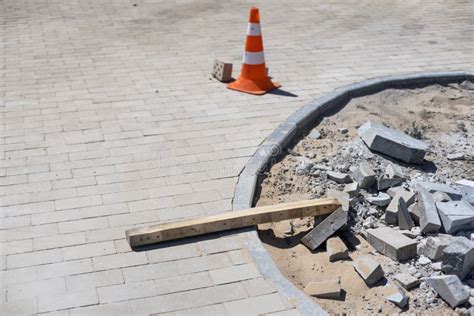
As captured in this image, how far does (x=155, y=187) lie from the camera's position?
609cm

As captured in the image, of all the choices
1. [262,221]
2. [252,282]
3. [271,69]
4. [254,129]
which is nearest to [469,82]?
[271,69]

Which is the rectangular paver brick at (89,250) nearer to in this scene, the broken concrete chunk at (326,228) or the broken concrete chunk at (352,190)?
the broken concrete chunk at (326,228)

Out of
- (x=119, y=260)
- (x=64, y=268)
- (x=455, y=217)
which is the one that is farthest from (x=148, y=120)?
(x=455, y=217)

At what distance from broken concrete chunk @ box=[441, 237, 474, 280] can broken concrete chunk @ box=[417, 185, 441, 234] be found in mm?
305

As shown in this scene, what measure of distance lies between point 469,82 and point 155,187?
4.82m

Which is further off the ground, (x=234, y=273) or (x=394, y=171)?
(x=394, y=171)

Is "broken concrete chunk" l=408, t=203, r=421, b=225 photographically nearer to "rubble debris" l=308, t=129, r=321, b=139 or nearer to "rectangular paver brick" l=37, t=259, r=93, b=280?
"rubble debris" l=308, t=129, r=321, b=139

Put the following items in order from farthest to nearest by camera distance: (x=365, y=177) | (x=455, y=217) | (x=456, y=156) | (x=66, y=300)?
(x=456, y=156), (x=365, y=177), (x=455, y=217), (x=66, y=300)

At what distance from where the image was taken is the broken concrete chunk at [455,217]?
5.25 m

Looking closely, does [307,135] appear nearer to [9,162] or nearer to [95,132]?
[95,132]

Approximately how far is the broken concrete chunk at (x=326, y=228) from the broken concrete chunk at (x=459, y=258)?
83 centimetres

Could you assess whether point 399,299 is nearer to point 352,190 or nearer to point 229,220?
point 352,190

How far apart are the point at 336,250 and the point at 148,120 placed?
3.17m

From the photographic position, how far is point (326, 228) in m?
5.29
